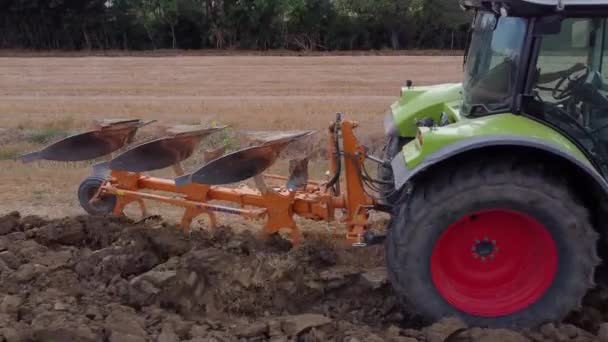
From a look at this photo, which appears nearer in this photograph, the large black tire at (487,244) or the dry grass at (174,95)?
the large black tire at (487,244)

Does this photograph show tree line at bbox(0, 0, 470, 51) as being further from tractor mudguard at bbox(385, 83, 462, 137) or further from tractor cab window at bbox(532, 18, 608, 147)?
tractor cab window at bbox(532, 18, 608, 147)

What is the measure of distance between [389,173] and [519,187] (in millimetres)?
1547

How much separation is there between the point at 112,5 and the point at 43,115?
20.7 meters

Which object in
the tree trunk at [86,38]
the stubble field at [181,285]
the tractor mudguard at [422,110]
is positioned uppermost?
the tractor mudguard at [422,110]

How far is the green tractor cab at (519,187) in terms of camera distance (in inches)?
150

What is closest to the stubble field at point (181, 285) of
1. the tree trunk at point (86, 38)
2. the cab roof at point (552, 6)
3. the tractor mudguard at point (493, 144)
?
the tractor mudguard at point (493, 144)

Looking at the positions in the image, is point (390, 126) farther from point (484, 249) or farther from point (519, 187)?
point (519, 187)

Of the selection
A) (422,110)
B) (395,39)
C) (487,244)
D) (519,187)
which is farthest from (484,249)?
(395,39)

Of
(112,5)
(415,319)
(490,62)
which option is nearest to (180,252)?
(415,319)

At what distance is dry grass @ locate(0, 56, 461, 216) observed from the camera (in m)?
8.13

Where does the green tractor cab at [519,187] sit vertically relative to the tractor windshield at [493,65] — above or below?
below

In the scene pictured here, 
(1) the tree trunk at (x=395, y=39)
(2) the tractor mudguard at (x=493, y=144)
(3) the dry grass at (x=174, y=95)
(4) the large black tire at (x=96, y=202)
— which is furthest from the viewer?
(1) the tree trunk at (x=395, y=39)

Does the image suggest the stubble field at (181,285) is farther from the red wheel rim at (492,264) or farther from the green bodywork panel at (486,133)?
the green bodywork panel at (486,133)

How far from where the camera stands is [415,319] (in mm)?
4164
